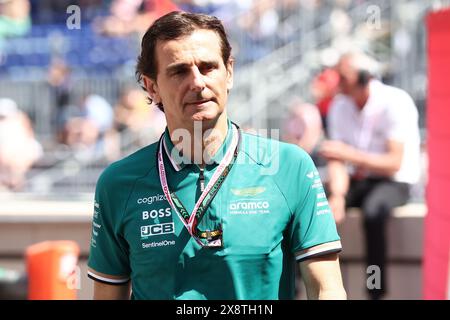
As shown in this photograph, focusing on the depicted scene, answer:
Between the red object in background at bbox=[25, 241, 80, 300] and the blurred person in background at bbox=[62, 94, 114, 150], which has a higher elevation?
the blurred person in background at bbox=[62, 94, 114, 150]

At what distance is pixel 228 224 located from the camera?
2.66 metres

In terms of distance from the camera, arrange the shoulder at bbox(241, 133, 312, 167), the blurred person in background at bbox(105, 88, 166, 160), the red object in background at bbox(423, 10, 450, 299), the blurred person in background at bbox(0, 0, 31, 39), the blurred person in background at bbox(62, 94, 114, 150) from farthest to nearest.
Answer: the blurred person in background at bbox(0, 0, 31, 39) → the blurred person in background at bbox(62, 94, 114, 150) → the blurred person in background at bbox(105, 88, 166, 160) → the red object in background at bbox(423, 10, 450, 299) → the shoulder at bbox(241, 133, 312, 167)

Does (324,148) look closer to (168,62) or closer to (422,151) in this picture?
(422,151)

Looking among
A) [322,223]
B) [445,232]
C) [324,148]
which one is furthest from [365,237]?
[322,223]

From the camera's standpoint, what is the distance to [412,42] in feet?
29.5

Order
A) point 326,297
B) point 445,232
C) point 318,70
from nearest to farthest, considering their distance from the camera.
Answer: point 326,297 < point 445,232 < point 318,70

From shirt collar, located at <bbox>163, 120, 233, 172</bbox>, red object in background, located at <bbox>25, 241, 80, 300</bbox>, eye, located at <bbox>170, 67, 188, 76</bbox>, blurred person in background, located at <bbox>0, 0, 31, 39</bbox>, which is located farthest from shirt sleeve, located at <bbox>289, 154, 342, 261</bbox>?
blurred person in background, located at <bbox>0, 0, 31, 39</bbox>

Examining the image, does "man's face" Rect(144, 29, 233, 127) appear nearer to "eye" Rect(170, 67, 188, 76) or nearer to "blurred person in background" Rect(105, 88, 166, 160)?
"eye" Rect(170, 67, 188, 76)

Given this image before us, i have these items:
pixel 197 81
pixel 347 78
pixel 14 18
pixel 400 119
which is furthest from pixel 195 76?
pixel 14 18

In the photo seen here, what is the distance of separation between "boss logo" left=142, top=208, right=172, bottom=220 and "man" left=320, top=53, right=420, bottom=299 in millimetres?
3906

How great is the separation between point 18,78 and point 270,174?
711 cm

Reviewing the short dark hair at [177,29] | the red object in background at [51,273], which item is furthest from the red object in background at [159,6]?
the short dark hair at [177,29]

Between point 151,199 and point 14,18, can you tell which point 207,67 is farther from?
point 14,18

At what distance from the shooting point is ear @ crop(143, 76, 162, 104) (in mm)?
2873
